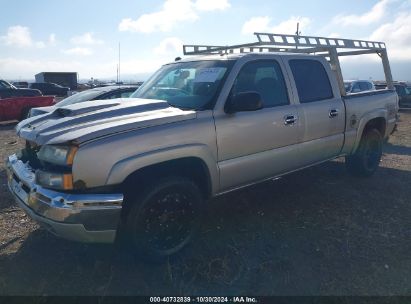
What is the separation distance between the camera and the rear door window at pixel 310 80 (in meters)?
4.40

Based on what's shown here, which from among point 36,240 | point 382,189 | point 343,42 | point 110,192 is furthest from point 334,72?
point 36,240

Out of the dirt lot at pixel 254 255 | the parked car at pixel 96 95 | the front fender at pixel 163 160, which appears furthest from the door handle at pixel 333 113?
the parked car at pixel 96 95

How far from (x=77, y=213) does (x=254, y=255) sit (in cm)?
174

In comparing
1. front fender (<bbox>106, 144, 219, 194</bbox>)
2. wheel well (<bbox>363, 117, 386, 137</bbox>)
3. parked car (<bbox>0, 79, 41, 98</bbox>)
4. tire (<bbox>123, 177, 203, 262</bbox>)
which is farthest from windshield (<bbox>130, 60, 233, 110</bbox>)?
parked car (<bbox>0, 79, 41, 98</bbox>)

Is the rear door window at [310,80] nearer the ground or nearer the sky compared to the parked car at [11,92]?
nearer the ground

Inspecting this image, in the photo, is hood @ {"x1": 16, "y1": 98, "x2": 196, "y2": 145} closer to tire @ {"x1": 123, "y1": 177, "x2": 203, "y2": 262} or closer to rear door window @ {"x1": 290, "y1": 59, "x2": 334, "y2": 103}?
tire @ {"x1": 123, "y1": 177, "x2": 203, "y2": 262}

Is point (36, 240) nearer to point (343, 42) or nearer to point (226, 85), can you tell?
point (226, 85)

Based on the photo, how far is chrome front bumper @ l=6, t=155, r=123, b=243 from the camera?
8.89ft

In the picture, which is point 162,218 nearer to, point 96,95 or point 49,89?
point 96,95

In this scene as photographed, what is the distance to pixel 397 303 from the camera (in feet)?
9.07

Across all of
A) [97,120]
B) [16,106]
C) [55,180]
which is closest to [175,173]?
[97,120]

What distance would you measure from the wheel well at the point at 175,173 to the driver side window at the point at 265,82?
92 centimetres

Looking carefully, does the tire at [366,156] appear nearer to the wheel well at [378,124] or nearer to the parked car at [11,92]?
the wheel well at [378,124]

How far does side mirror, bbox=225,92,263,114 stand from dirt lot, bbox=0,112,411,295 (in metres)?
1.40
